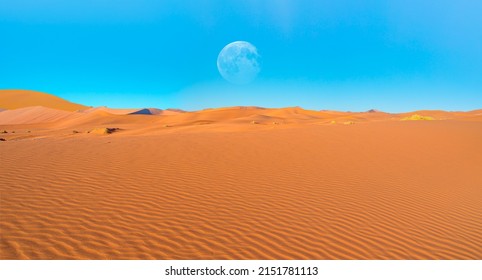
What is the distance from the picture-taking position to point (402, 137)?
14883mm

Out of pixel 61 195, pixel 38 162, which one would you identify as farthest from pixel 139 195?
pixel 38 162

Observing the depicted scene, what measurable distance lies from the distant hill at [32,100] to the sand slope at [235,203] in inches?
4160

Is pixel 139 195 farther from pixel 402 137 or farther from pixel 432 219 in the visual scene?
pixel 402 137

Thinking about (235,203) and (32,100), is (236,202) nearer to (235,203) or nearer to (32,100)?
(235,203)

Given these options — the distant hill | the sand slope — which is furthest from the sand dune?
the sand slope

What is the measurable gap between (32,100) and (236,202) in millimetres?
124280

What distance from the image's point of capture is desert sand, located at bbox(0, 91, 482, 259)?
461 centimetres

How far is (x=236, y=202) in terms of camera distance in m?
6.37

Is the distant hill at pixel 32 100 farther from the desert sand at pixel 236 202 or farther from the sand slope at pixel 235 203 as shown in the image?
the sand slope at pixel 235 203

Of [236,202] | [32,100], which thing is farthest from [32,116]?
[236,202]

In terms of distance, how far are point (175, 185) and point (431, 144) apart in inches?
473

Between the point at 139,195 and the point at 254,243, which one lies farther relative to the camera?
the point at 139,195

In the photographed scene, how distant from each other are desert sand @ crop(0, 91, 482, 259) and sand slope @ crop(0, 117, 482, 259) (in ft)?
0.09

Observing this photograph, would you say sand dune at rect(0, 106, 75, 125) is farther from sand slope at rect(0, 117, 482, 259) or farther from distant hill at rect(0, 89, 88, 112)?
sand slope at rect(0, 117, 482, 259)
